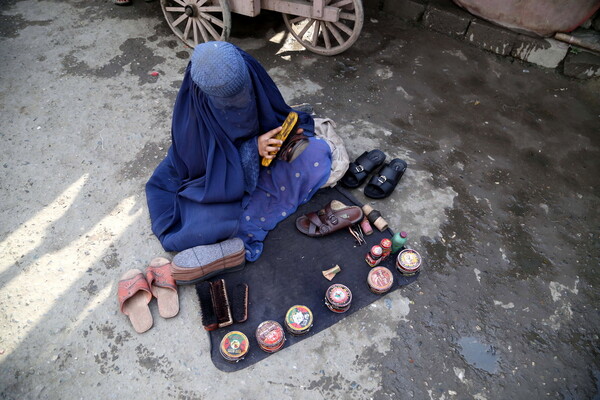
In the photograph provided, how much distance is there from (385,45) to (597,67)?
7.58 ft

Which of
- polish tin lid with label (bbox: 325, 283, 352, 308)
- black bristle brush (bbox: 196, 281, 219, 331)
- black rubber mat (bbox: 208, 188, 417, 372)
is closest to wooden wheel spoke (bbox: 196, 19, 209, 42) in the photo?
black rubber mat (bbox: 208, 188, 417, 372)

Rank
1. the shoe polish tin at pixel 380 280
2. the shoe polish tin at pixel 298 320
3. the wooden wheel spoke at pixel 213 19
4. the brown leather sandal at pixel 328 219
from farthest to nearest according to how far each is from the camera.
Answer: the wooden wheel spoke at pixel 213 19 → the brown leather sandal at pixel 328 219 → the shoe polish tin at pixel 380 280 → the shoe polish tin at pixel 298 320

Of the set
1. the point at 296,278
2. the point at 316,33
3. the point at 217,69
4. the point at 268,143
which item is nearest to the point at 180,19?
the point at 316,33

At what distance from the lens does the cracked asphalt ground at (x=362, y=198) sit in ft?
8.04

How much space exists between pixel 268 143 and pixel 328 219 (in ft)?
2.46

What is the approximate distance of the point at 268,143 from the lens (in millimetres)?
2822

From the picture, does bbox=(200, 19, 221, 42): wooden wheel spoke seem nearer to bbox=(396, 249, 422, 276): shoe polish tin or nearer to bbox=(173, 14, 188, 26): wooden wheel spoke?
bbox=(173, 14, 188, 26): wooden wheel spoke

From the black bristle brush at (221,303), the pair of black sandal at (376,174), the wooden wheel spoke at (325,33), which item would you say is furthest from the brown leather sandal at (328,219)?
the wooden wheel spoke at (325,33)

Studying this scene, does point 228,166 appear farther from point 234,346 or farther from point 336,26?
point 336,26

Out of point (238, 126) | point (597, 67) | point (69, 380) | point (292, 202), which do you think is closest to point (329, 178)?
point (292, 202)

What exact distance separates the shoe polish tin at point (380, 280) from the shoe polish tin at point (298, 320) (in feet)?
1.60

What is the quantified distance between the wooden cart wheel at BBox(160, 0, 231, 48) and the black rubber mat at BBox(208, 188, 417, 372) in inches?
89.7

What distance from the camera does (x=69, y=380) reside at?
94.7 inches

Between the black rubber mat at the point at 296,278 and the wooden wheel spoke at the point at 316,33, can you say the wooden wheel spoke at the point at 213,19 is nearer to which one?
the wooden wheel spoke at the point at 316,33
